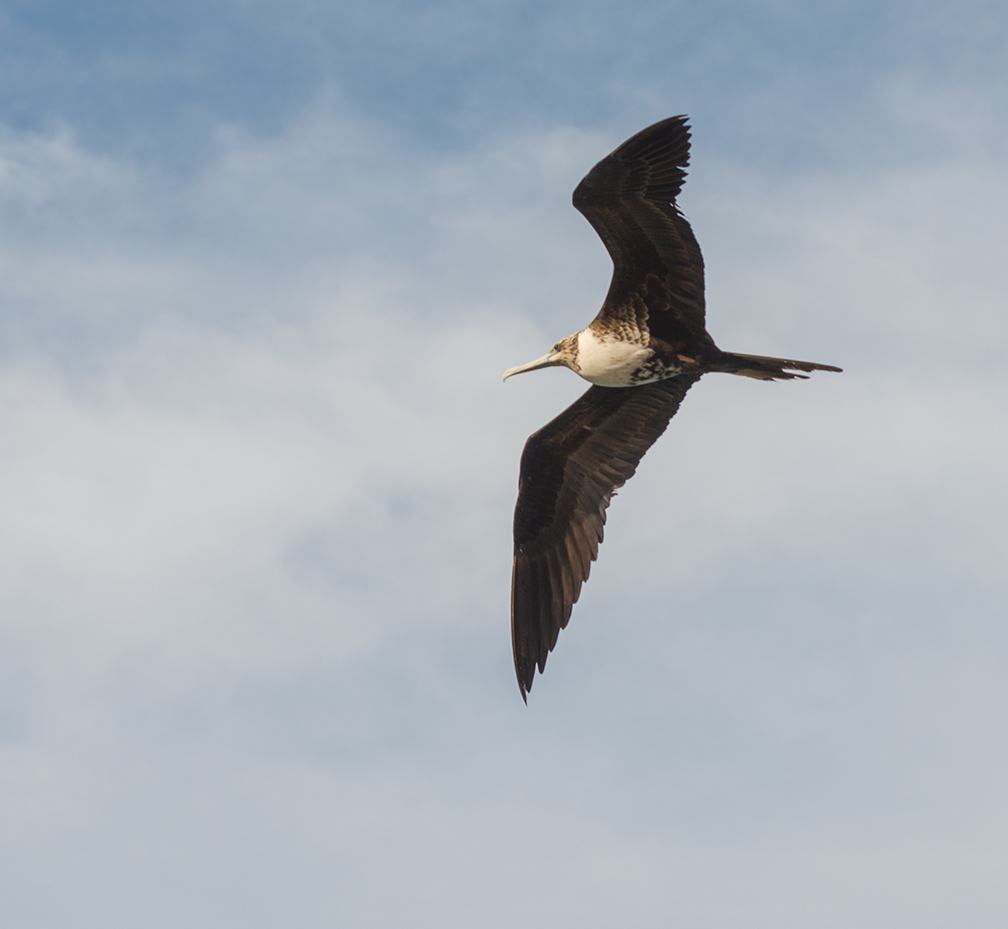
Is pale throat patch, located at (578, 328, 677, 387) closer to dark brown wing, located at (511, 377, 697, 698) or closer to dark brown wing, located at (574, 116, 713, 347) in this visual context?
dark brown wing, located at (574, 116, 713, 347)

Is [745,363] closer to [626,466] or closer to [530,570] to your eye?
[626,466]

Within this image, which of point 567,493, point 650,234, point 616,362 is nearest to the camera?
point 650,234

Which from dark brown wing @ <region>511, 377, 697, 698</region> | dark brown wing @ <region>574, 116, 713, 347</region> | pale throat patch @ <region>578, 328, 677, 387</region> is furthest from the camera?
dark brown wing @ <region>511, 377, 697, 698</region>

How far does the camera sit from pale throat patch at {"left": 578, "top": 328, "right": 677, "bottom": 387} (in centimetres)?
1074

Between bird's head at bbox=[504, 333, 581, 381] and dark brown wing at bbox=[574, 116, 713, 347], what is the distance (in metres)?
0.58

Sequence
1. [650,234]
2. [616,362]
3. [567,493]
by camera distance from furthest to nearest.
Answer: [567,493]
[616,362]
[650,234]

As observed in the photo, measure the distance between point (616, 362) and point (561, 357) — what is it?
732 millimetres

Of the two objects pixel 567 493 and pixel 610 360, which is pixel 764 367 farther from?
pixel 567 493

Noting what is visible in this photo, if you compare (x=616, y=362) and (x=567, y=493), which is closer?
(x=616, y=362)

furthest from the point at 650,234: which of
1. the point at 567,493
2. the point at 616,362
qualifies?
the point at 567,493

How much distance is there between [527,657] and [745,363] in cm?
330

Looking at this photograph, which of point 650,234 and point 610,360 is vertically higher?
point 650,234

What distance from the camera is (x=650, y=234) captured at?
10.1 meters

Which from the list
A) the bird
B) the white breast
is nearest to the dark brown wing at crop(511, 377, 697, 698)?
the bird
